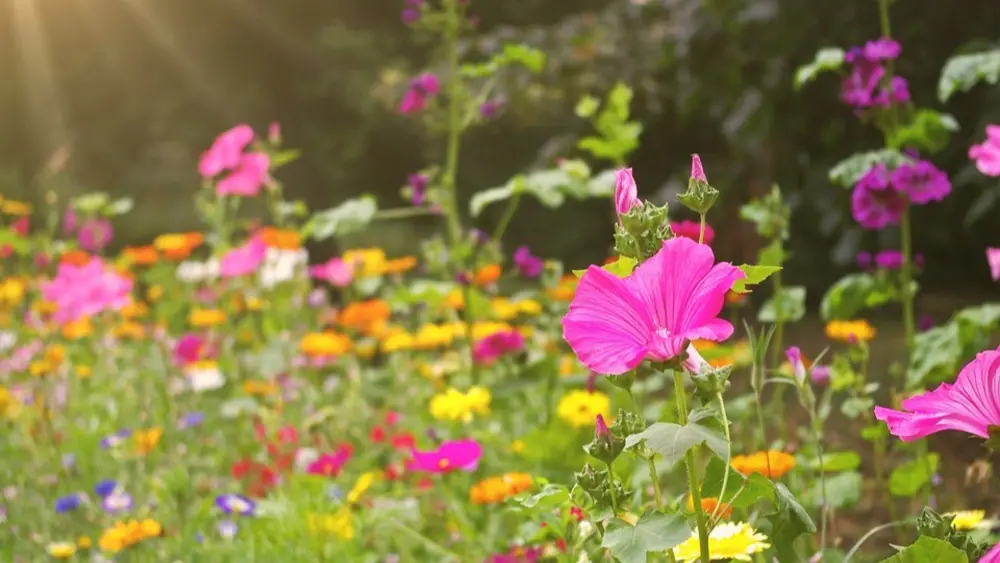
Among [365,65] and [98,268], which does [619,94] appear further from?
[365,65]

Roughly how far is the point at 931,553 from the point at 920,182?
0.97 m

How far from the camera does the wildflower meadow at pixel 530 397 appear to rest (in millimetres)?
796

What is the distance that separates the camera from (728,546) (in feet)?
2.98

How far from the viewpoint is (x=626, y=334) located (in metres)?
0.77

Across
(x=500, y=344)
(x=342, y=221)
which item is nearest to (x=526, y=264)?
(x=500, y=344)

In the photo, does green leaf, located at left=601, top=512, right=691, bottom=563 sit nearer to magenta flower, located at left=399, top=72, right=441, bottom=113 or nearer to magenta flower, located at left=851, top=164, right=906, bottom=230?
magenta flower, located at left=851, top=164, right=906, bottom=230

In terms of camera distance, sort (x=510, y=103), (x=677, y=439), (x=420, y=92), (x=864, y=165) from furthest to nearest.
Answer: (x=510, y=103) < (x=420, y=92) < (x=864, y=165) < (x=677, y=439)

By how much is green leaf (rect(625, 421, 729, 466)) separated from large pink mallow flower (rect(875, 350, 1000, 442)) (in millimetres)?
126

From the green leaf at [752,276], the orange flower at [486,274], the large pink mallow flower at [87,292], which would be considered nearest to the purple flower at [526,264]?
the orange flower at [486,274]

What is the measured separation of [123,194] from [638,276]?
658 centimetres

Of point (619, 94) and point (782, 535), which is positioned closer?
point (782, 535)

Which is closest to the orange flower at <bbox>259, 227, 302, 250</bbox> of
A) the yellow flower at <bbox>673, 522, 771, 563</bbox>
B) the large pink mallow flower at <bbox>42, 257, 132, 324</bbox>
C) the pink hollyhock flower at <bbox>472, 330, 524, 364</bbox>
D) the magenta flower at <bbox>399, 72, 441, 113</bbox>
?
the large pink mallow flower at <bbox>42, 257, 132, 324</bbox>

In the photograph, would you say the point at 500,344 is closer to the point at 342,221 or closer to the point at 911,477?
the point at 342,221

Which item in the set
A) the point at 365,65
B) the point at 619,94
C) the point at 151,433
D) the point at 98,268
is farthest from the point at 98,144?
the point at 619,94
